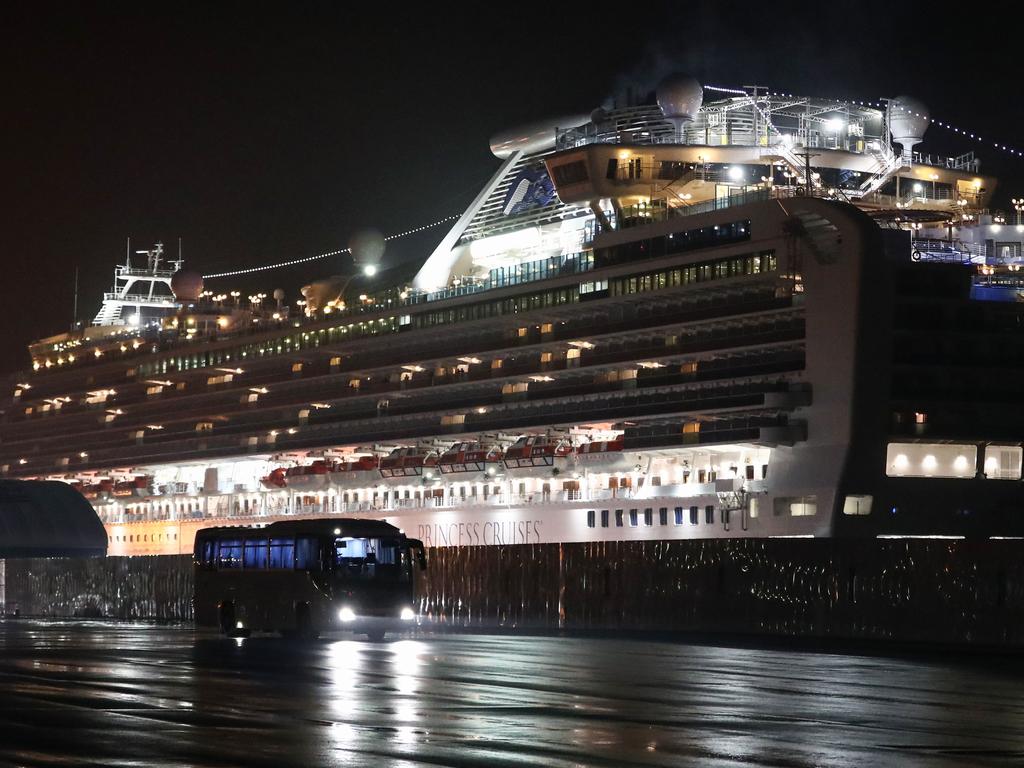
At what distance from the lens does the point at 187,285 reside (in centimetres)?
11825

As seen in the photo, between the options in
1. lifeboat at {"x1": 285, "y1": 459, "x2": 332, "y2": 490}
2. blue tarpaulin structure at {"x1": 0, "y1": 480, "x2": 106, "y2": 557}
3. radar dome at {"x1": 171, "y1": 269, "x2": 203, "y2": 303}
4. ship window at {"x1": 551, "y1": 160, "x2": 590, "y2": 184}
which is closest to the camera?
ship window at {"x1": 551, "y1": 160, "x2": 590, "y2": 184}

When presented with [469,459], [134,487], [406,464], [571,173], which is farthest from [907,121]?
[134,487]

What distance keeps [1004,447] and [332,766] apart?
53.0m

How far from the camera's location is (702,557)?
38062 mm

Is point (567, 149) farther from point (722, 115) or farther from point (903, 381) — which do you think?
point (903, 381)

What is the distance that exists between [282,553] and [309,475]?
53683 mm

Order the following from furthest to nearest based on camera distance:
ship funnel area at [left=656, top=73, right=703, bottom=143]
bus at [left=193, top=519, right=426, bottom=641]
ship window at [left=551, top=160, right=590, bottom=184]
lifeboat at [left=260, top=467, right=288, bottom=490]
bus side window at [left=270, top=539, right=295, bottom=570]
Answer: lifeboat at [left=260, top=467, right=288, bottom=490] → ship window at [left=551, top=160, right=590, bottom=184] → ship funnel area at [left=656, top=73, right=703, bottom=143] → bus side window at [left=270, top=539, right=295, bottom=570] → bus at [left=193, top=519, right=426, bottom=641]

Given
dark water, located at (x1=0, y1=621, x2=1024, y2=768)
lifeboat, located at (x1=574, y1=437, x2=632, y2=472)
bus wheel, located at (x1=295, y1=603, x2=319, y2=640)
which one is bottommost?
dark water, located at (x1=0, y1=621, x2=1024, y2=768)

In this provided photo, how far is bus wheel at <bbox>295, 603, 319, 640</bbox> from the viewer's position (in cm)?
3753

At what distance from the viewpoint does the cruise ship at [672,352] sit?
6244cm

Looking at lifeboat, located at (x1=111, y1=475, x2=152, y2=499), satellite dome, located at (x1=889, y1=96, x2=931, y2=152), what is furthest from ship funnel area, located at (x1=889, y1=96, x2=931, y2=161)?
lifeboat, located at (x1=111, y1=475, x2=152, y2=499)

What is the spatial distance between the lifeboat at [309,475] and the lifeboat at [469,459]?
9995mm

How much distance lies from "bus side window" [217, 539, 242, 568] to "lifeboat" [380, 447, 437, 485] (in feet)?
138

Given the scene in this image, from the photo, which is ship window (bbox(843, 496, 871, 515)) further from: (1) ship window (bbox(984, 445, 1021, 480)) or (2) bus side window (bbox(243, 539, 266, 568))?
(2) bus side window (bbox(243, 539, 266, 568))
